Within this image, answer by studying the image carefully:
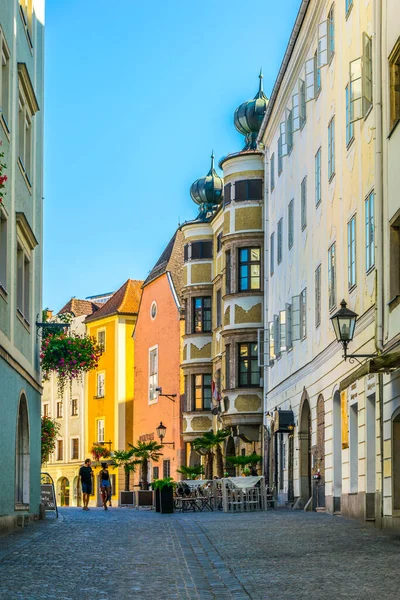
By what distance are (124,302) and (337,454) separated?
5494 cm

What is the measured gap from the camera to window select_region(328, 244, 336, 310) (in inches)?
1113

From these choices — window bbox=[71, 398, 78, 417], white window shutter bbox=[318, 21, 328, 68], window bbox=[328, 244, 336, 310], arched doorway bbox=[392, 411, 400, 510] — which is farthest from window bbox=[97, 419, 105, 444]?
arched doorway bbox=[392, 411, 400, 510]

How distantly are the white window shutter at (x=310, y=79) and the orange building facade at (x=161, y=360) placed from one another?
32.1 metres

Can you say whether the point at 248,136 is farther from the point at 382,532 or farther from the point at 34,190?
the point at 382,532

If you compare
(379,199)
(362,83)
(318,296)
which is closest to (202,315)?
(318,296)

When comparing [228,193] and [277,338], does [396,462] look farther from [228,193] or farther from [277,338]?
[228,193]

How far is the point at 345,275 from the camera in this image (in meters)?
26.5

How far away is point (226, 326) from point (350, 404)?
2311cm

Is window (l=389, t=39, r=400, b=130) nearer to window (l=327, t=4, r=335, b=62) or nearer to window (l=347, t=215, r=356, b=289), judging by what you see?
window (l=347, t=215, r=356, b=289)

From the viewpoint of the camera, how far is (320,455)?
101ft

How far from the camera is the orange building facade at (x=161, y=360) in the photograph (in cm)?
6531

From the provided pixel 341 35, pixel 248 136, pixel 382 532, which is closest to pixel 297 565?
pixel 382 532

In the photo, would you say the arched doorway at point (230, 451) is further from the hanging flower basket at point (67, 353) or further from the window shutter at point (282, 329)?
the hanging flower basket at point (67, 353)

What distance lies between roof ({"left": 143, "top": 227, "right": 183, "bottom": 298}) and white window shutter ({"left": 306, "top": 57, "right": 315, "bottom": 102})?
3478cm
